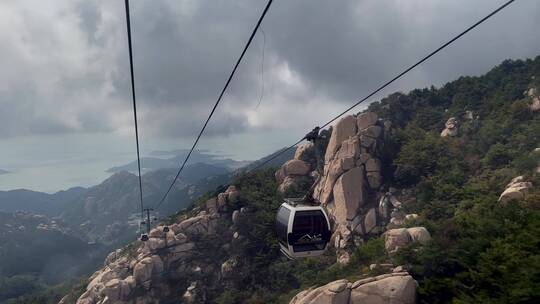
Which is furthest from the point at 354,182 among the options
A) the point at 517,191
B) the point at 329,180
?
the point at 517,191

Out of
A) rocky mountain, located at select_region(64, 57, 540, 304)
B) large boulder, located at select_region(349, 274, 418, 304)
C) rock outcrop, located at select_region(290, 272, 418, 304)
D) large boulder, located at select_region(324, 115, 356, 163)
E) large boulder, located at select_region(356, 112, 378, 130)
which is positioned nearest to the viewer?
rocky mountain, located at select_region(64, 57, 540, 304)

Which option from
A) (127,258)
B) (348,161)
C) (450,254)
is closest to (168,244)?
(127,258)

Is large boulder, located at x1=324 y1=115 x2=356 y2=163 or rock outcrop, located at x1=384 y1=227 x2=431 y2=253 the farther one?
large boulder, located at x1=324 y1=115 x2=356 y2=163

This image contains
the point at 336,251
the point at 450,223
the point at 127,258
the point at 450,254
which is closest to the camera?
the point at 450,254

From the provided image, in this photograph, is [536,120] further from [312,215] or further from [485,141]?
[312,215]

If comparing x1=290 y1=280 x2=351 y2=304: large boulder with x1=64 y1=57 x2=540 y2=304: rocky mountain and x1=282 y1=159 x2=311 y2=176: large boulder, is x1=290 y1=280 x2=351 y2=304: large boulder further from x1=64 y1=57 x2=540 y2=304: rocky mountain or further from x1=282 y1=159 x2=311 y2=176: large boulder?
x1=282 y1=159 x2=311 y2=176: large boulder

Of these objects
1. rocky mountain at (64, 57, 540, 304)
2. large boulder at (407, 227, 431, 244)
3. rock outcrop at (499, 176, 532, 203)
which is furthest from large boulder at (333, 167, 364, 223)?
rock outcrop at (499, 176, 532, 203)

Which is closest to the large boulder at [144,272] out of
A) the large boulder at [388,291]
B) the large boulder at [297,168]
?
the large boulder at [297,168]
